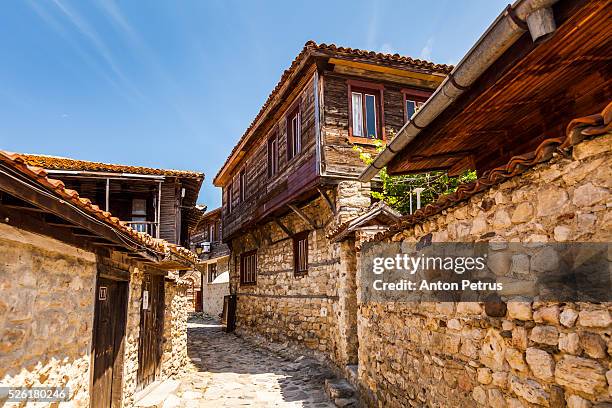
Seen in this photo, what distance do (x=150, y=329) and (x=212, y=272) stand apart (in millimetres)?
18556

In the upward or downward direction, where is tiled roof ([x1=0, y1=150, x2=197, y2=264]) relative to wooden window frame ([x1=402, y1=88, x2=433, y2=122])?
downward

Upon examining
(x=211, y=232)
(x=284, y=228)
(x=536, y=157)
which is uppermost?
(x=211, y=232)

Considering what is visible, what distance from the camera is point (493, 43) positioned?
289 centimetres

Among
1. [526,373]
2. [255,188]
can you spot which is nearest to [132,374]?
[526,373]

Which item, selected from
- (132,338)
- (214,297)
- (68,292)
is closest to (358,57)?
(132,338)

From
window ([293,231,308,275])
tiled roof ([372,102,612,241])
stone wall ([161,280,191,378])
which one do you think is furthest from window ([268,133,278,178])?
tiled roof ([372,102,612,241])

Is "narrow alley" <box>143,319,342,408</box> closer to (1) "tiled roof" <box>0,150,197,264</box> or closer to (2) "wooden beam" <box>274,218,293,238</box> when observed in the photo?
(2) "wooden beam" <box>274,218,293,238</box>

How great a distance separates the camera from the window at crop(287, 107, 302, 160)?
33.3 feet

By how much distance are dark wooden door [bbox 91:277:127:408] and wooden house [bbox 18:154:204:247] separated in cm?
315

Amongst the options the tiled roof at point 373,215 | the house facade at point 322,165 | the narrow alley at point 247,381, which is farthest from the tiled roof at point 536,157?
the house facade at point 322,165

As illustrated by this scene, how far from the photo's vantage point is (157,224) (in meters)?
9.12

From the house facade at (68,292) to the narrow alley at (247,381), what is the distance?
1141 mm

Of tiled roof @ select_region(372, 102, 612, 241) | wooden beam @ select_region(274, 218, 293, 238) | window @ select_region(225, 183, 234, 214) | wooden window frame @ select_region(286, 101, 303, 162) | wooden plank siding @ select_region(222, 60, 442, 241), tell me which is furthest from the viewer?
window @ select_region(225, 183, 234, 214)

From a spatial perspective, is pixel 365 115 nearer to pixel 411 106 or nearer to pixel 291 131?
pixel 411 106
